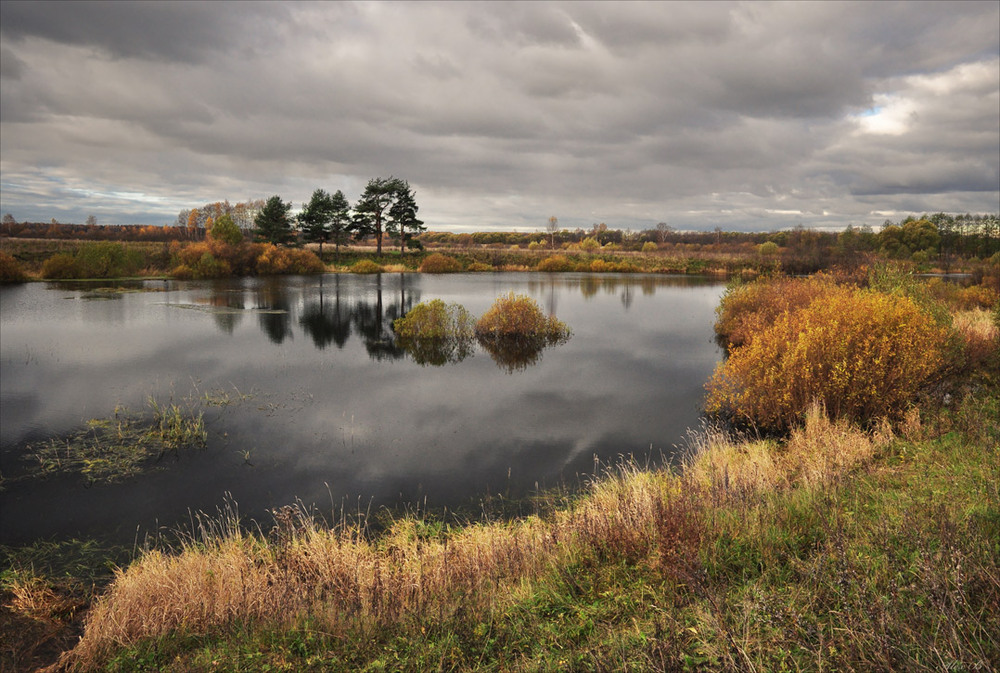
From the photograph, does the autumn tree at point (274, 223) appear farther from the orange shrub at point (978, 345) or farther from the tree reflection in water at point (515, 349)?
the orange shrub at point (978, 345)

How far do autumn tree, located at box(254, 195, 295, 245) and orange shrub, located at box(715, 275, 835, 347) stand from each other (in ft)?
182

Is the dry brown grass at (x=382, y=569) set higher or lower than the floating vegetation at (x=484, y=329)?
lower

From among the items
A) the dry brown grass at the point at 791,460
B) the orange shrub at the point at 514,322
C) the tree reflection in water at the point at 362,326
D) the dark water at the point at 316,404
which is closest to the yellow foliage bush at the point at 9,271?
the dark water at the point at 316,404

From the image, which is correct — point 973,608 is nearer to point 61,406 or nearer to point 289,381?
point 289,381

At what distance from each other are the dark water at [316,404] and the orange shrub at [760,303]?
138cm

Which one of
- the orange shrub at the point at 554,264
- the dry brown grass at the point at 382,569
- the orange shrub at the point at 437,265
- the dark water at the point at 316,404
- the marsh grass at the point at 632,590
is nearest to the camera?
the marsh grass at the point at 632,590

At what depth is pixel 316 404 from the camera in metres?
15.8

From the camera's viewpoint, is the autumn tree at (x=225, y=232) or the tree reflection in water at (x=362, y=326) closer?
the tree reflection in water at (x=362, y=326)

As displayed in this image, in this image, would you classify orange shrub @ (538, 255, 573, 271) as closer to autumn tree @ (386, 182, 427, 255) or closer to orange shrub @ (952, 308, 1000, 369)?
autumn tree @ (386, 182, 427, 255)

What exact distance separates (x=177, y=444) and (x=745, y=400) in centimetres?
1467

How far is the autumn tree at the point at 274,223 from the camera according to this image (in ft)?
214

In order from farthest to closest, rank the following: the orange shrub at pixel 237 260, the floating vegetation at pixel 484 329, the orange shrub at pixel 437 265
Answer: the orange shrub at pixel 437 265 → the orange shrub at pixel 237 260 → the floating vegetation at pixel 484 329

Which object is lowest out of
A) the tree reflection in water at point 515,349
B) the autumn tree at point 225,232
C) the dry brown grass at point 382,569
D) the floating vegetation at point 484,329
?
the dry brown grass at point 382,569

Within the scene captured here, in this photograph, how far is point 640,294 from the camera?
154ft
